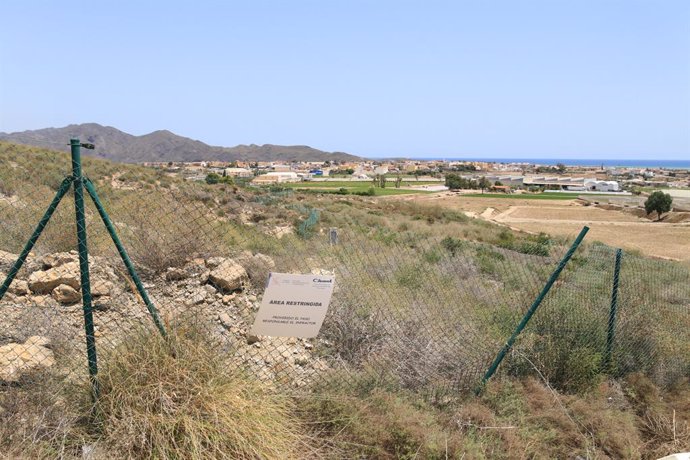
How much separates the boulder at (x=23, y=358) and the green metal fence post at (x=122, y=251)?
1.20m

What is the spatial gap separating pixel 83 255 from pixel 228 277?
297 cm

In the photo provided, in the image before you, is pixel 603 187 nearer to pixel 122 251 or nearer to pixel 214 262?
pixel 214 262

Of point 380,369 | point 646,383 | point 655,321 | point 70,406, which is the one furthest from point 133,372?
point 655,321

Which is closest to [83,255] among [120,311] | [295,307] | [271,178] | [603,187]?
[295,307]

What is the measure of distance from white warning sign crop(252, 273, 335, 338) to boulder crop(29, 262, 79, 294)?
10.5ft

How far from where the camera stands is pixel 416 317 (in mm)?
6379

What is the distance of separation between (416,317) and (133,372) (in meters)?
3.56

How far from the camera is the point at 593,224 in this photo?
60.5 metres

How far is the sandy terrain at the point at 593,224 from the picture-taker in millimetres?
42500

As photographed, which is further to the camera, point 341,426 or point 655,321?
point 655,321

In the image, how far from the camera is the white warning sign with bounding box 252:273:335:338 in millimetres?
4359

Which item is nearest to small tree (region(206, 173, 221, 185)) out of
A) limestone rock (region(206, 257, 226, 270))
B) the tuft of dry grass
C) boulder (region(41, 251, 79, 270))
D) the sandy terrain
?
limestone rock (region(206, 257, 226, 270))

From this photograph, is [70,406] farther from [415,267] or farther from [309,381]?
[415,267]

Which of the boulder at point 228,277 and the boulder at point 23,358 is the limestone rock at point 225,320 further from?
the boulder at point 23,358
